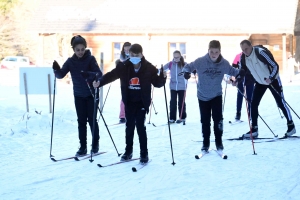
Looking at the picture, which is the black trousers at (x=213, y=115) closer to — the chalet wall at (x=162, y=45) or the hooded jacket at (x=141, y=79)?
the hooded jacket at (x=141, y=79)

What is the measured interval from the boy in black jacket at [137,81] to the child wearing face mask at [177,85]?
3.82 metres

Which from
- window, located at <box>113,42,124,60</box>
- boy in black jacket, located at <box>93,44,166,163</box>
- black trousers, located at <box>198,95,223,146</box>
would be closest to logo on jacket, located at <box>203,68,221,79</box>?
black trousers, located at <box>198,95,223,146</box>

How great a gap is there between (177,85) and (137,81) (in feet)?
Result: 13.2

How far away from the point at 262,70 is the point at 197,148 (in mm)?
1581

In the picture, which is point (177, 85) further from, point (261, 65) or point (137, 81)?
point (137, 81)

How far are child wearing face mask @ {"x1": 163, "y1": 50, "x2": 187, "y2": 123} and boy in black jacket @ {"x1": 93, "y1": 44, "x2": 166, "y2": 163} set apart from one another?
3816 mm

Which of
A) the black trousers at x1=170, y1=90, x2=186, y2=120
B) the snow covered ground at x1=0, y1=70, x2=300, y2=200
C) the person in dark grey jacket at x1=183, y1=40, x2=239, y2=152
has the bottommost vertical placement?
the snow covered ground at x1=0, y1=70, x2=300, y2=200

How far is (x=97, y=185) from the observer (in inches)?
171

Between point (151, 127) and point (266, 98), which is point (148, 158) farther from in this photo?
point (266, 98)

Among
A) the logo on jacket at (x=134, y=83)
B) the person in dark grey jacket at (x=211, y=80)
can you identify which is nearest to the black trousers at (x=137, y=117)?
the logo on jacket at (x=134, y=83)

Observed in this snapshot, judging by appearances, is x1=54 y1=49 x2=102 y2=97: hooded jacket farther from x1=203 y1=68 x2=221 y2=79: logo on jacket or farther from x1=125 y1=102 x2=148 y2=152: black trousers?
x1=203 y1=68 x2=221 y2=79: logo on jacket

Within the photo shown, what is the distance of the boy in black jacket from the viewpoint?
5.07 meters

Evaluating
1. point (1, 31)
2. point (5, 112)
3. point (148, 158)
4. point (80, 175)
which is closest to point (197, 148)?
point (148, 158)

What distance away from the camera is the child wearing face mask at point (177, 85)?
29.6 feet
